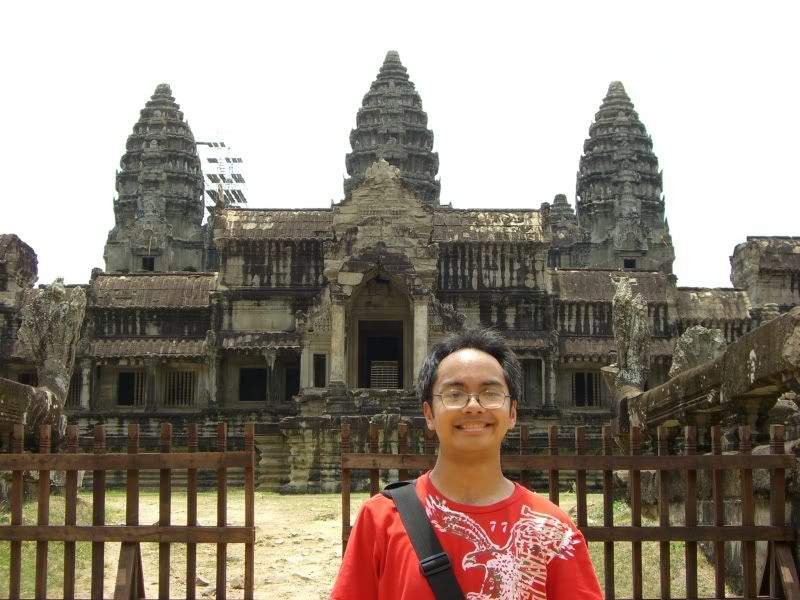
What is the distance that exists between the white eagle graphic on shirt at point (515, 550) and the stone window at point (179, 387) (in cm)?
3204

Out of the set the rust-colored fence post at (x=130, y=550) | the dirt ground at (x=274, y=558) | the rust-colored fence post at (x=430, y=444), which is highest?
the rust-colored fence post at (x=430, y=444)

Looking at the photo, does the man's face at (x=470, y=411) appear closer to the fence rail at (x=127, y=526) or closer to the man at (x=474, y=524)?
the man at (x=474, y=524)

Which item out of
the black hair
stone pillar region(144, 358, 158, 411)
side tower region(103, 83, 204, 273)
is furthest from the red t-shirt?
side tower region(103, 83, 204, 273)

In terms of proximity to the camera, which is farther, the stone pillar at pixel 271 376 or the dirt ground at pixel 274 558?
the stone pillar at pixel 271 376

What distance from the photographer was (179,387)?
35625 millimetres

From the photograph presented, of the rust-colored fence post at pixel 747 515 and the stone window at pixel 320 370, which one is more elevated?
the stone window at pixel 320 370

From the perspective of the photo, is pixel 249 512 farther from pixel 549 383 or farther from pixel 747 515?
pixel 549 383

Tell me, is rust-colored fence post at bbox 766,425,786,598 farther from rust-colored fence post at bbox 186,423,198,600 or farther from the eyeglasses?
A: rust-colored fence post at bbox 186,423,198,600

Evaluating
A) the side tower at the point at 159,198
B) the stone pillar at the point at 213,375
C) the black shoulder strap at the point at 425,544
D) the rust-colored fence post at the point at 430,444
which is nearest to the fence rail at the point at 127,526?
the rust-colored fence post at the point at 430,444

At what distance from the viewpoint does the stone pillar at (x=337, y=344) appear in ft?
93.1

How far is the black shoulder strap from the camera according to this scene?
400 centimetres

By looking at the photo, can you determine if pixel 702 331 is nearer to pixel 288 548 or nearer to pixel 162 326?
pixel 288 548

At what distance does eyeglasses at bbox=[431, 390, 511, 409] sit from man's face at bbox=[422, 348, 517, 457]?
0.05ft

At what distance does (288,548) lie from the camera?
12.7 metres
